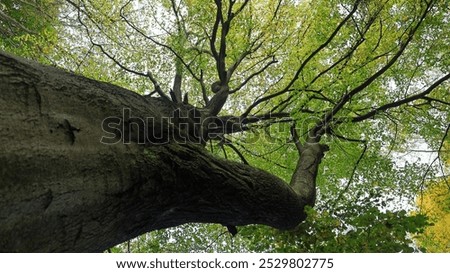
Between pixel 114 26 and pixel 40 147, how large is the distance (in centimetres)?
600

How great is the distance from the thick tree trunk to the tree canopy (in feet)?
4.21

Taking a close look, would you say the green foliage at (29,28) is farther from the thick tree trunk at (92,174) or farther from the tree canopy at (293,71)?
the thick tree trunk at (92,174)

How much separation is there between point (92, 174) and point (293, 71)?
5.50m

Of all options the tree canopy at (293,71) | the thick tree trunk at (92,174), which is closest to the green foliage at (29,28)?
the tree canopy at (293,71)

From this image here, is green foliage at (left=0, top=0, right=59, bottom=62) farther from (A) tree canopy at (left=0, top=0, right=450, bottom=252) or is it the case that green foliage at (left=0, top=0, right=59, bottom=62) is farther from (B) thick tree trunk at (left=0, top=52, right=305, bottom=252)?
(B) thick tree trunk at (left=0, top=52, right=305, bottom=252)

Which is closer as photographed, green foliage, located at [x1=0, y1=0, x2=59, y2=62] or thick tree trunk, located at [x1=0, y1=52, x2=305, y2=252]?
thick tree trunk, located at [x1=0, y1=52, x2=305, y2=252]

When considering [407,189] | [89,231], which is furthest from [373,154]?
[89,231]

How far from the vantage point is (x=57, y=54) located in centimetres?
735

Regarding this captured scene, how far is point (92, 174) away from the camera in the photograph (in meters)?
2.45

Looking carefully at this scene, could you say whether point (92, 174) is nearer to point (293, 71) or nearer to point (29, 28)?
point (293, 71)

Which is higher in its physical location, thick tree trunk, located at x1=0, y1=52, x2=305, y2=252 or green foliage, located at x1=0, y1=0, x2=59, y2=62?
green foliage, located at x1=0, y1=0, x2=59, y2=62

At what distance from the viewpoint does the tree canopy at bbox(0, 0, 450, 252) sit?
5.77m

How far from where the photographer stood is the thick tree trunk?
6.81 feet

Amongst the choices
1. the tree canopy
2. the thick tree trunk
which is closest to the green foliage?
the tree canopy
